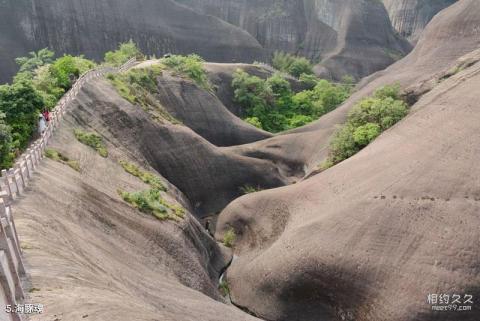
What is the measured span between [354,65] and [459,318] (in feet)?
249

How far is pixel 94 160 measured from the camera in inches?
923

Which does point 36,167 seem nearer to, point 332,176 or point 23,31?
point 332,176

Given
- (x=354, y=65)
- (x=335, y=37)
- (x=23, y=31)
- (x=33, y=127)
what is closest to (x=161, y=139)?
(x=33, y=127)

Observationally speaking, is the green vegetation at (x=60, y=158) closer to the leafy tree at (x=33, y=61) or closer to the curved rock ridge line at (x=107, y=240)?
the curved rock ridge line at (x=107, y=240)

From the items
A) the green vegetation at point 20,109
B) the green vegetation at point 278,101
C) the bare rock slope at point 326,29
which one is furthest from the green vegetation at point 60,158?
the bare rock slope at point 326,29

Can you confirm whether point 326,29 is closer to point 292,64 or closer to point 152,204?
point 292,64

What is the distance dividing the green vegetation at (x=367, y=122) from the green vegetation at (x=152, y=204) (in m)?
13.1

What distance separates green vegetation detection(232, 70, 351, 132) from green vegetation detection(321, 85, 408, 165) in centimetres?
2349

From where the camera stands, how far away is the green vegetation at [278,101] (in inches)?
2253

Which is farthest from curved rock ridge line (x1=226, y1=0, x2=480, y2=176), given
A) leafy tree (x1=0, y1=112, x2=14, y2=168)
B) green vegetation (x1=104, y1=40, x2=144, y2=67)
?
leafy tree (x1=0, y1=112, x2=14, y2=168)

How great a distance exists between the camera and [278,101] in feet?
200

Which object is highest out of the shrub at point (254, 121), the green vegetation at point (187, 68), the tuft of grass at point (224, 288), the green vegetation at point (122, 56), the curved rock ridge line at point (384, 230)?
the green vegetation at point (122, 56)

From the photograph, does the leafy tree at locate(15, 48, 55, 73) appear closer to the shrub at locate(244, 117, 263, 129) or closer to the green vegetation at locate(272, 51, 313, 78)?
the shrub at locate(244, 117, 263, 129)

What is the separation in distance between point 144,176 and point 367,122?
17.4m
